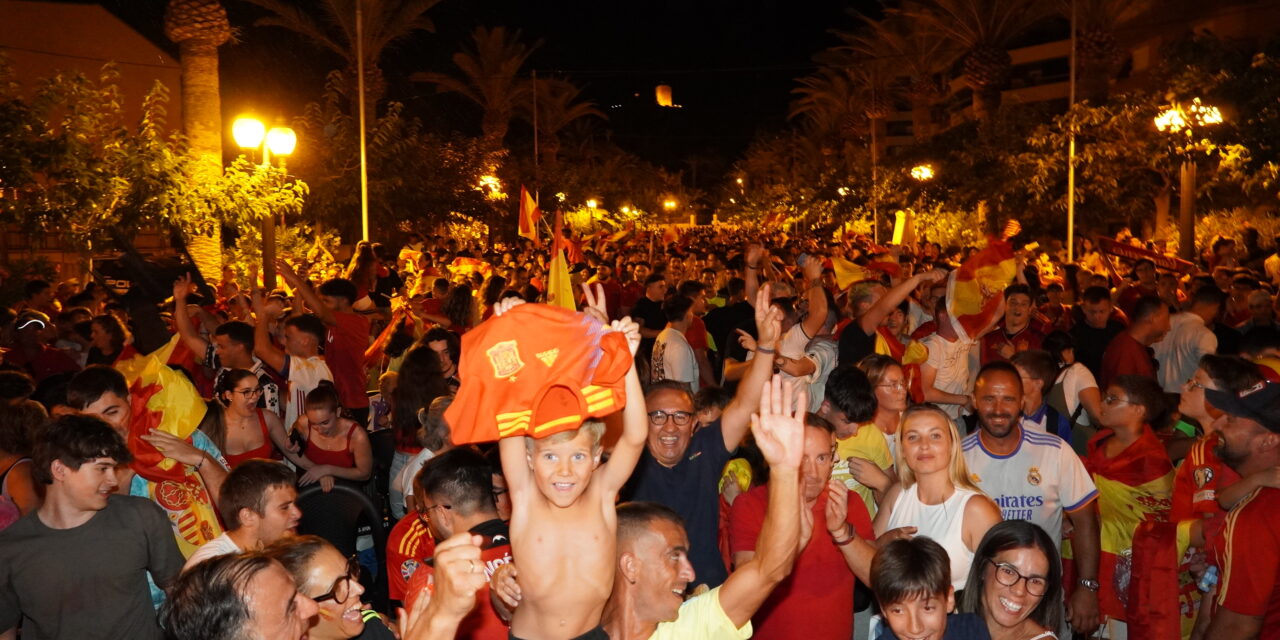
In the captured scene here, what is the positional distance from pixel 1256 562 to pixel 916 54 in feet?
130

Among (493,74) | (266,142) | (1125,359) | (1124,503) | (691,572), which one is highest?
(493,74)

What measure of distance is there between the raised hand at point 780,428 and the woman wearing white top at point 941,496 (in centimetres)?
161

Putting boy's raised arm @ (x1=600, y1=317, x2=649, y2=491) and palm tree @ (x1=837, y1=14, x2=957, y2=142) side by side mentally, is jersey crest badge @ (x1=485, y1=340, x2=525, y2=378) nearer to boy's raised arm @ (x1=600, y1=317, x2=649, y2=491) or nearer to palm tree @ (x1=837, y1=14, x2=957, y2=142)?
boy's raised arm @ (x1=600, y1=317, x2=649, y2=491)

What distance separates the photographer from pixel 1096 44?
90.1 feet

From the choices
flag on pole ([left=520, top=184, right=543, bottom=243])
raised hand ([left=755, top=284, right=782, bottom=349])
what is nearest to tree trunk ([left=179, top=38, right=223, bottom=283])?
flag on pole ([left=520, top=184, right=543, bottom=243])

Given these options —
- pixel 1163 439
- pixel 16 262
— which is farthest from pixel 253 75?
pixel 1163 439

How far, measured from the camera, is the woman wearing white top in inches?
193

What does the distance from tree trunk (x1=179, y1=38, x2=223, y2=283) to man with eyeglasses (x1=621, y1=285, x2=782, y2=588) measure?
1316 centimetres

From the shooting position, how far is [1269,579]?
168 inches

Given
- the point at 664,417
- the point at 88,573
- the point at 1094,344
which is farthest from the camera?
the point at 1094,344

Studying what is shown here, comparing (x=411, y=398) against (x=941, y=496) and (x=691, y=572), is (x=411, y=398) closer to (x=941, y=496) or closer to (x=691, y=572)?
(x=941, y=496)

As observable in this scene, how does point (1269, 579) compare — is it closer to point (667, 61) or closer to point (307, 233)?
point (307, 233)

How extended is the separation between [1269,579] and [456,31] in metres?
45.9

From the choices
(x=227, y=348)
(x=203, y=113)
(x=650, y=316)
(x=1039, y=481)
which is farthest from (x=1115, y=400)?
(x=203, y=113)
